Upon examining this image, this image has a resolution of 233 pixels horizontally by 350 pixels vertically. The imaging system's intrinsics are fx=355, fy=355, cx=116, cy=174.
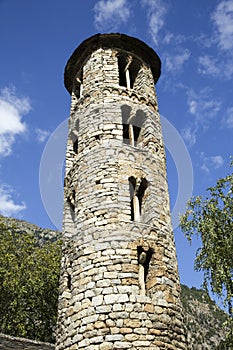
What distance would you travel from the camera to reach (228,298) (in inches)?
428

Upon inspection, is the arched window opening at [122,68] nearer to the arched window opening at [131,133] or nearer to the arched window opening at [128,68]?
the arched window opening at [128,68]

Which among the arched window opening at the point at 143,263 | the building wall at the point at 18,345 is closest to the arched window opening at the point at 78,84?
the arched window opening at the point at 143,263

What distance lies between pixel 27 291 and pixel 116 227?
41.9 ft

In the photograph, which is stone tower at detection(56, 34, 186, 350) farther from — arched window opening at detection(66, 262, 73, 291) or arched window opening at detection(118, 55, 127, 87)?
arched window opening at detection(118, 55, 127, 87)

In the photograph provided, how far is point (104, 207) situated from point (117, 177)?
110cm

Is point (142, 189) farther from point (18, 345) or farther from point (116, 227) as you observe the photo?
point (18, 345)

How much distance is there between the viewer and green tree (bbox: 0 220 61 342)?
62.4 ft

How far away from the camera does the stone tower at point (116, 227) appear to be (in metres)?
7.86

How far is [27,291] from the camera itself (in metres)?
19.8

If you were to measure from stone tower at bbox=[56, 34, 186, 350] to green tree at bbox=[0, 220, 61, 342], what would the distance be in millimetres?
9578

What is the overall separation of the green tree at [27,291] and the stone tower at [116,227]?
9578mm

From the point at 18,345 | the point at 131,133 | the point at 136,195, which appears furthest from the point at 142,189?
the point at 18,345

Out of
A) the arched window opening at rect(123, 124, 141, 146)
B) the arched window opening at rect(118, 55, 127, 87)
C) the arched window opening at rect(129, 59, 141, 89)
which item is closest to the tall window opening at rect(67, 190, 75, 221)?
the arched window opening at rect(123, 124, 141, 146)

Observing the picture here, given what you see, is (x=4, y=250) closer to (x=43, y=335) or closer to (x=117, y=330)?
(x=43, y=335)
